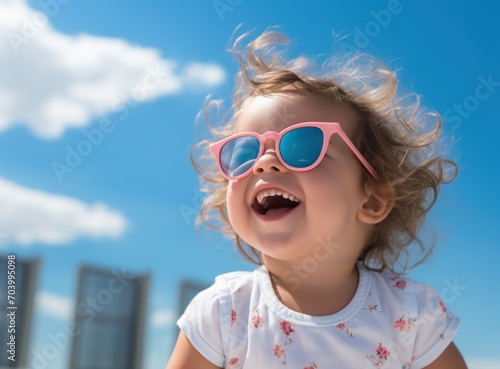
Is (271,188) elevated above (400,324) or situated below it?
above

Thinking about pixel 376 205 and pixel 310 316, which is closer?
pixel 310 316

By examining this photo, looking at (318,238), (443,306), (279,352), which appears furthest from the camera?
(443,306)

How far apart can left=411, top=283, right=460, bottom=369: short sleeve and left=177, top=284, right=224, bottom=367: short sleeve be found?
680mm


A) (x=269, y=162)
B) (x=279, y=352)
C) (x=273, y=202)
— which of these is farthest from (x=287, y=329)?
(x=269, y=162)

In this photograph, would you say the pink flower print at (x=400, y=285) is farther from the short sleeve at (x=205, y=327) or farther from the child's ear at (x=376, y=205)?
the short sleeve at (x=205, y=327)

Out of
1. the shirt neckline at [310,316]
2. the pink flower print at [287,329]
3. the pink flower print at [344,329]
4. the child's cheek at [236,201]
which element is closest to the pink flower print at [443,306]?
the shirt neckline at [310,316]

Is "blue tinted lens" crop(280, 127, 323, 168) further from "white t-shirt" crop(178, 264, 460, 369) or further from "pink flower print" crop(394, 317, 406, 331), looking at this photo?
"pink flower print" crop(394, 317, 406, 331)

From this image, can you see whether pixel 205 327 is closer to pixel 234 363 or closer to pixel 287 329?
pixel 234 363

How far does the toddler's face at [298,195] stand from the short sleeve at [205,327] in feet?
0.85

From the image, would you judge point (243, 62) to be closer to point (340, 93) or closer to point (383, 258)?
point (340, 93)

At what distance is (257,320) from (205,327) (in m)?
0.18

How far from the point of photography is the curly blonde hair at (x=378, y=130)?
7.50 ft

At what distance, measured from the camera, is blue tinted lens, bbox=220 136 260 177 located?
2100 millimetres

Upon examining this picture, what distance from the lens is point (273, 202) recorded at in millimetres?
2107
